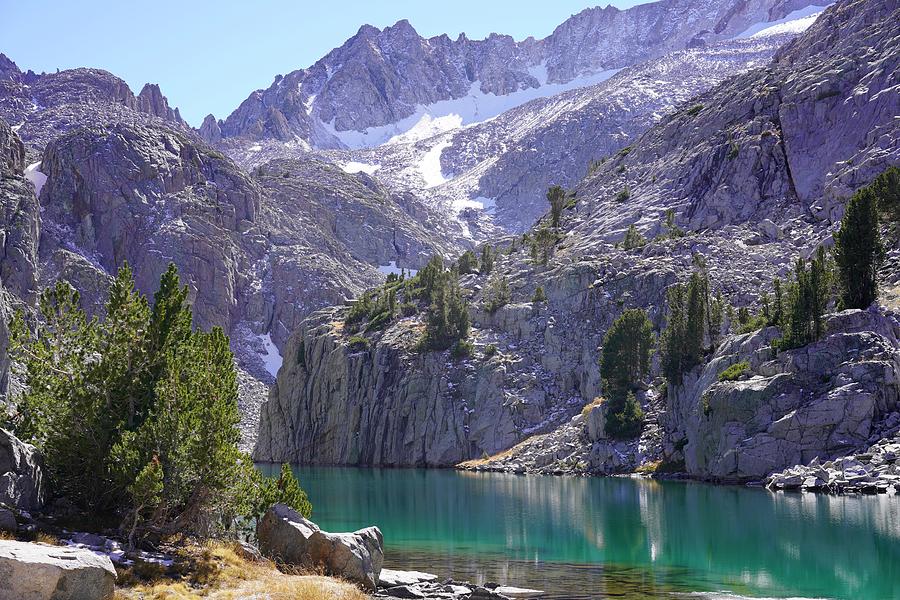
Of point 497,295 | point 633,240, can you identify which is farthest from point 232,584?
point 633,240

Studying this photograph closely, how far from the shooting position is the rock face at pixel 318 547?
32.5 meters

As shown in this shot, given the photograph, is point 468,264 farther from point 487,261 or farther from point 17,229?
point 17,229

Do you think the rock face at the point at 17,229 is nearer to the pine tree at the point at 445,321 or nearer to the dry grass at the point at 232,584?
the pine tree at the point at 445,321

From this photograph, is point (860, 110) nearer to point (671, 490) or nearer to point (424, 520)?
point (671, 490)

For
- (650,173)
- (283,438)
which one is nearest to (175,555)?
(283,438)

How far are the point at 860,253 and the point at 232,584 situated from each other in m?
66.4

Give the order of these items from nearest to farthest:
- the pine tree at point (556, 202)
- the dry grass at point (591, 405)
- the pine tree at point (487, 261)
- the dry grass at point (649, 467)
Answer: the dry grass at point (649, 467) → the dry grass at point (591, 405) → the pine tree at point (487, 261) → the pine tree at point (556, 202)

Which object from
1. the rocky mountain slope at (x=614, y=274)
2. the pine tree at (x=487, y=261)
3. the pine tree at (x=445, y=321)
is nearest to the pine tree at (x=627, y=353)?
the rocky mountain slope at (x=614, y=274)

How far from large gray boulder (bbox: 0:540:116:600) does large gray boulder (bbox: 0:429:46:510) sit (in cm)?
638

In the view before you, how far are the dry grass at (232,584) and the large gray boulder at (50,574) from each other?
1.86m

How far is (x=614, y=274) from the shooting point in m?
121

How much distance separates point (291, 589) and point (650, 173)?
134m

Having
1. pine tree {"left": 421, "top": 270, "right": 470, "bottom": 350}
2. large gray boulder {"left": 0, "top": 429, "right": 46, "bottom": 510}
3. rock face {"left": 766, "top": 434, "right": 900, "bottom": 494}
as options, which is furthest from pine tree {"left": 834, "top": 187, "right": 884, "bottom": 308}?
large gray boulder {"left": 0, "top": 429, "right": 46, "bottom": 510}

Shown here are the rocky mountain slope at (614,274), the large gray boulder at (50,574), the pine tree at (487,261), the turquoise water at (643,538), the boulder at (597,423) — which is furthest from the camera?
the pine tree at (487,261)
